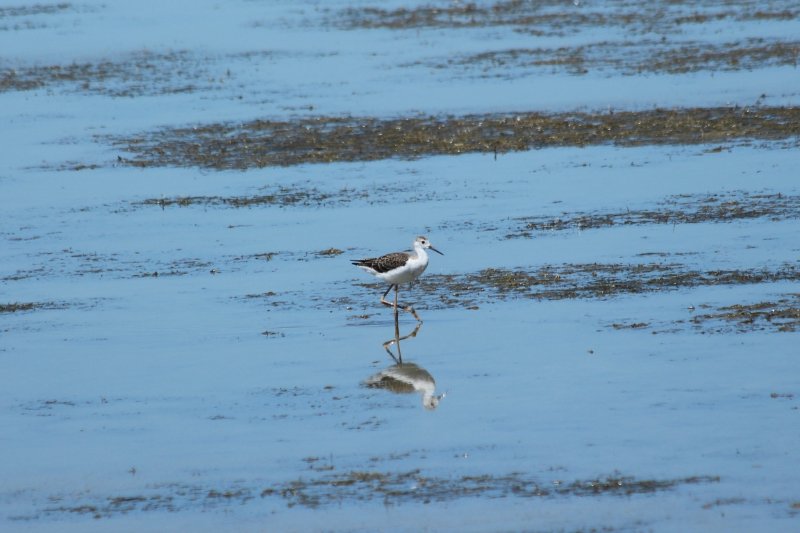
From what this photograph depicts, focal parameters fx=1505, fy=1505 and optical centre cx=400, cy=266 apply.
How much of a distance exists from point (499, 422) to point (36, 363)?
556 centimetres

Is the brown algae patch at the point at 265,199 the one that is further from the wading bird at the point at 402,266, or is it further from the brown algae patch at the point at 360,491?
the brown algae patch at the point at 360,491

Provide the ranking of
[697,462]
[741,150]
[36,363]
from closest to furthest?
[697,462]
[36,363]
[741,150]

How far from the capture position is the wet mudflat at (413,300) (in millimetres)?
11656

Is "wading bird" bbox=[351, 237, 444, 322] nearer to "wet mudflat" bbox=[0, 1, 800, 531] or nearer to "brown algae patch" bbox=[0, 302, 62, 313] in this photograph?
"wet mudflat" bbox=[0, 1, 800, 531]

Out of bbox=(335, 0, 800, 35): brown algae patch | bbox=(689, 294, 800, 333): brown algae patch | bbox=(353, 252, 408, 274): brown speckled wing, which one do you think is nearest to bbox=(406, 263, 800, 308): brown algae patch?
bbox=(353, 252, 408, 274): brown speckled wing

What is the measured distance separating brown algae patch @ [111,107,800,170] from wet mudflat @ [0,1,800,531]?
0.32 feet

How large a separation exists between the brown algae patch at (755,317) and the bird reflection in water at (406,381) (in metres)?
2.94

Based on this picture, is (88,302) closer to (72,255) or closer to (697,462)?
(72,255)

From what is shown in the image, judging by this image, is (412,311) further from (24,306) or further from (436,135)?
(436,135)

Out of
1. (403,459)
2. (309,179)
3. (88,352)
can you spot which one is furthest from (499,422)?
(309,179)

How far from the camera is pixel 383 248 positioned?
19875mm

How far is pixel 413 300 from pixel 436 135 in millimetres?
10726

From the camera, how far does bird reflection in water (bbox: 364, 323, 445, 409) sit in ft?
46.1

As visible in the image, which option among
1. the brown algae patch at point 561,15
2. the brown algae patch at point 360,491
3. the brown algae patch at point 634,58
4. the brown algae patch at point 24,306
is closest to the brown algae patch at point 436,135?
the brown algae patch at point 634,58
